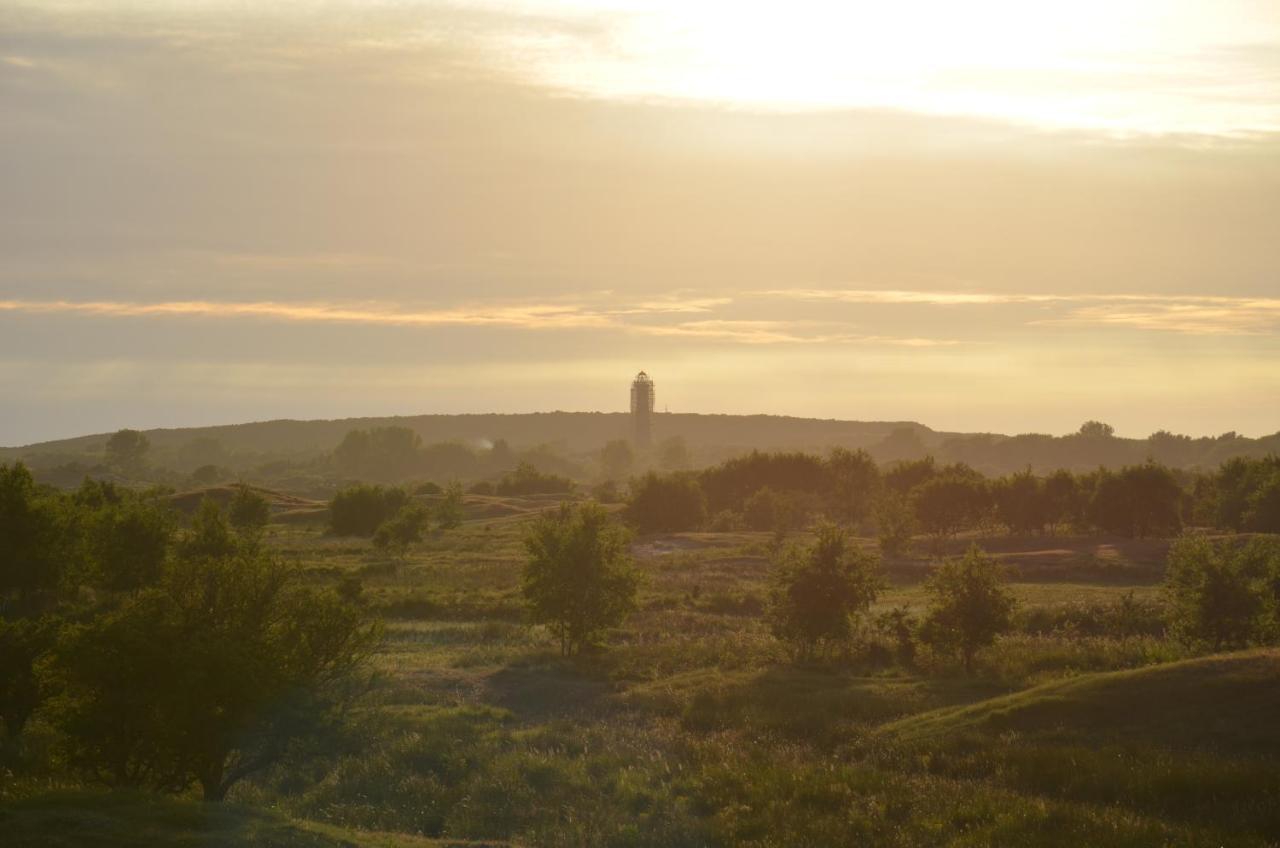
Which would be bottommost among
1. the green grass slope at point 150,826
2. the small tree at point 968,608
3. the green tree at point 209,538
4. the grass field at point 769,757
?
the grass field at point 769,757

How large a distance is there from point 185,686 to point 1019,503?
8736 centimetres

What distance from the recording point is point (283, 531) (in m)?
102

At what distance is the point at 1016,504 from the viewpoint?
97.3 m

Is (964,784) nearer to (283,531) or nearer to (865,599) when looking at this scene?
(865,599)

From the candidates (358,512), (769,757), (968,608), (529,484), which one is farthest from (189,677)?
(529,484)

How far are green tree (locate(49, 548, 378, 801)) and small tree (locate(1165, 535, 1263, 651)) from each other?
28.3 m

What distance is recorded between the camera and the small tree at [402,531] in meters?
78.9

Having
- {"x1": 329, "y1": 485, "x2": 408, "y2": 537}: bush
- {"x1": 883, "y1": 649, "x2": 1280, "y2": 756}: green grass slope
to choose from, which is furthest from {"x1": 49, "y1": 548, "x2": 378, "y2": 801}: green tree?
{"x1": 329, "y1": 485, "x2": 408, "y2": 537}: bush

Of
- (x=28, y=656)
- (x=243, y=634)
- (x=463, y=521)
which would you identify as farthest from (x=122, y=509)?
(x=463, y=521)

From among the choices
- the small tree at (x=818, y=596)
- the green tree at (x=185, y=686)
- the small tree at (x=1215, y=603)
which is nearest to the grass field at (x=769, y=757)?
the small tree at (x=1215, y=603)

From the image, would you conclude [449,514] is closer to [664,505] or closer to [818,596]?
[664,505]

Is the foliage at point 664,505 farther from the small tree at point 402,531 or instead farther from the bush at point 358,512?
the small tree at point 402,531

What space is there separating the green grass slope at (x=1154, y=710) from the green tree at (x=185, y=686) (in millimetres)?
15398

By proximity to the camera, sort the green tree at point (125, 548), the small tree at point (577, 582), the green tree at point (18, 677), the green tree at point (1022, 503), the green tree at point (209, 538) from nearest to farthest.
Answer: the green tree at point (18, 677) < the small tree at point (577, 582) < the green tree at point (209, 538) < the green tree at point (125, 548) < the green tree at point (1022, 503)
